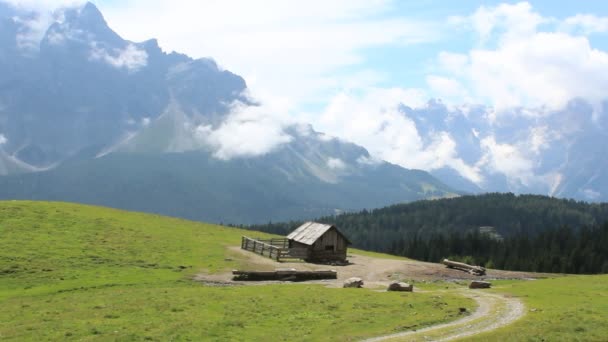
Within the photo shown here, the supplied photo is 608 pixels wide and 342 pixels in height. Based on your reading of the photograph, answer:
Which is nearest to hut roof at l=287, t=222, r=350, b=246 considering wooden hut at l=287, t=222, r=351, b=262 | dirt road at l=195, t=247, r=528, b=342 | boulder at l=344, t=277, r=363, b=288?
wooden hut at l=287, t=222, r=351, b=262

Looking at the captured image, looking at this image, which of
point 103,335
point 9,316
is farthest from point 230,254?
point 103,335

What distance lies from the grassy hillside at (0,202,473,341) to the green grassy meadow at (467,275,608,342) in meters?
5.52

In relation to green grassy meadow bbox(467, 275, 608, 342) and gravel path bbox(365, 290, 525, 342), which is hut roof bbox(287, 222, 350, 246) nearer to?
green grassy meadow bbox(467, 275, 608, 342)

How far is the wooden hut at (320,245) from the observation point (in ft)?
257

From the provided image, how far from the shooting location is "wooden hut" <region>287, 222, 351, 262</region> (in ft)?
257

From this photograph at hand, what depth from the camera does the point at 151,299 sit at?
41406 mm

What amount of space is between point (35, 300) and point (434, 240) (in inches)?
6054

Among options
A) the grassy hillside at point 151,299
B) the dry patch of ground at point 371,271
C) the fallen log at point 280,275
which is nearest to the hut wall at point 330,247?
the dry patch of ground at point 371,271

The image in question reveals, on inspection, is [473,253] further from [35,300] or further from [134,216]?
[35,300]

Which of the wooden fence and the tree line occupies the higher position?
the tree line

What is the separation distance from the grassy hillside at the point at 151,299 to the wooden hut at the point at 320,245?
10.8 m

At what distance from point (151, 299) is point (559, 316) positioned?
92.1ft

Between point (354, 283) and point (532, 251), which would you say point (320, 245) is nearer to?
point (354, 283)

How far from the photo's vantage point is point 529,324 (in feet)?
106
